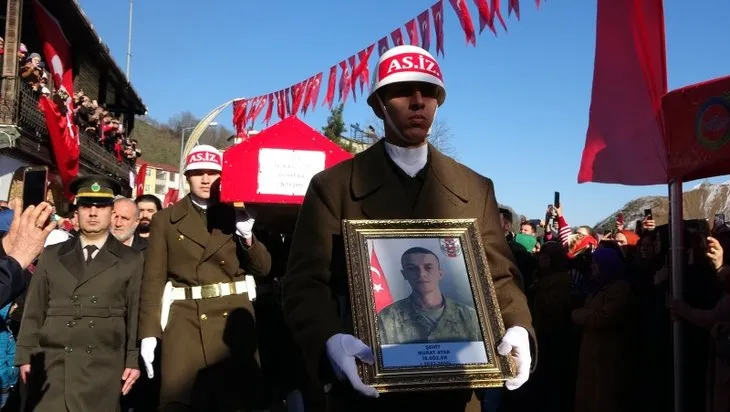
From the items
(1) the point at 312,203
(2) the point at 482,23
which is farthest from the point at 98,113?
(1) the point at 312,203

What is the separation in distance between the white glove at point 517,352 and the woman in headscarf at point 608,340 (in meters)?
4.15

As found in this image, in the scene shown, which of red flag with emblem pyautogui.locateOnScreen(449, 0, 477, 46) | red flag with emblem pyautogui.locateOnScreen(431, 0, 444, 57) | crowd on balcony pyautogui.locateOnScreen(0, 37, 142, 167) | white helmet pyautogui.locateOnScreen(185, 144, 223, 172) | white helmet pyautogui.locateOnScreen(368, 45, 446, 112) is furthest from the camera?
crowd on balcony pyautogui.locateOnScreen(0, 37, 142, 167)

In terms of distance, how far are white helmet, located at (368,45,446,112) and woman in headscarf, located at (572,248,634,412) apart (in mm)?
4224

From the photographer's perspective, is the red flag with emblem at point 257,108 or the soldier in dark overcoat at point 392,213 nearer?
the soldier in dark overcoat at point 392,213

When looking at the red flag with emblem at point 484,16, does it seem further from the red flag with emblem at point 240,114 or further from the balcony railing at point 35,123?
the balcony railing at point 35,123

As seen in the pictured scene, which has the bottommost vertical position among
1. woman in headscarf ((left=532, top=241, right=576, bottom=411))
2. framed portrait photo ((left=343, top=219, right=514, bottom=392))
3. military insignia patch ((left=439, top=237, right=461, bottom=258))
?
woman in headscarf ((left=532, top=241, right=576, bottom=411))

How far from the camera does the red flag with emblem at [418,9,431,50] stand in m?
8.46

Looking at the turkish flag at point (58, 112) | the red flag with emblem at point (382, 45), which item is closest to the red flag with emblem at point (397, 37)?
the red flag with emblem at point (382, 45)

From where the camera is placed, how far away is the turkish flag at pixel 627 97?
5.48 metres

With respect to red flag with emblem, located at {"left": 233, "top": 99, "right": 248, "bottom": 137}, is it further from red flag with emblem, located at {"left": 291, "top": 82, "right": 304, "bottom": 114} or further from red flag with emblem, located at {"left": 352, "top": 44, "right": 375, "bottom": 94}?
red flag with emblem, located at {"left": 352, "top": 44, "right": 375, "bottom": 94}

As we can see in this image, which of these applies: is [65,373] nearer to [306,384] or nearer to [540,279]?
[306,384]

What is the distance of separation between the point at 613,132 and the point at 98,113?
19.5 metres

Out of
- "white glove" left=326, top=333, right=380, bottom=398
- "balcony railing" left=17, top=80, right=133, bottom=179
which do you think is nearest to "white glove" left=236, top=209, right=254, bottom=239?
"white glove" left=326, top=333, right=380, bottom=398

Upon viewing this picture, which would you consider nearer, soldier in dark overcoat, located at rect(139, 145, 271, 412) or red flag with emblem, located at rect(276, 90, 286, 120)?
soldier in dark overcoat, located at rect(139, 145, 271, 412)
